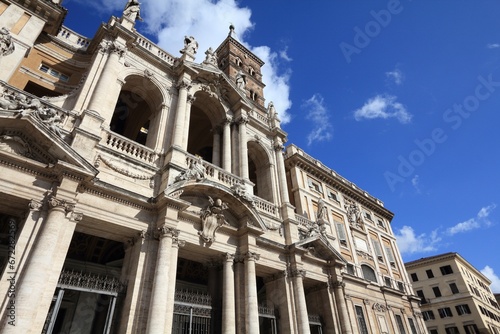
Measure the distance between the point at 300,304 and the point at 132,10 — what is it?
53.4 feet

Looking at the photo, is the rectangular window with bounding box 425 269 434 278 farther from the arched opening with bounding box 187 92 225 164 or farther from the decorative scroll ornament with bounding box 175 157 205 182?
the decorative scroll ornament with bounding box 175 157 205 182

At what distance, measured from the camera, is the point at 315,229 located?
705 inches

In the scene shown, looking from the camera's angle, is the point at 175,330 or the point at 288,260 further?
the point at 288,260

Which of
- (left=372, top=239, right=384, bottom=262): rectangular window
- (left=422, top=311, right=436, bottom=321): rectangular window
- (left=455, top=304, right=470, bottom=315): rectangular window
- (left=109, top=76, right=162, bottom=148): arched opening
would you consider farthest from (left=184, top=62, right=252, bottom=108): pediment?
(left=455, top=304, right=470, bottom=315): rectangular window

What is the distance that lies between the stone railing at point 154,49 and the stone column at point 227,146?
430 centimetres

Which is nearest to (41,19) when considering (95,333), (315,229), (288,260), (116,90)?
(116,90)

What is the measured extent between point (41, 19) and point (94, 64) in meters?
2.95

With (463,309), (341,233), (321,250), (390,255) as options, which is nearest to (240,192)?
(321,250)

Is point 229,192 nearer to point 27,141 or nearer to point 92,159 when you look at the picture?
point 92,159

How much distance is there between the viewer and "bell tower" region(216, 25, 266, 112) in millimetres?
33938

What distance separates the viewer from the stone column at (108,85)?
39.3 feet

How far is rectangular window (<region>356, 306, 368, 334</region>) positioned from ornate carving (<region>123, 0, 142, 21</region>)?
20.4 metres

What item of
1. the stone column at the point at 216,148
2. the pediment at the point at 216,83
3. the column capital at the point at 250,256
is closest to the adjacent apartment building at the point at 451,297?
the column capital at the point at 250,256

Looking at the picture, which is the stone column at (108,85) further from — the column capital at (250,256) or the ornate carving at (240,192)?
the column capital at (250,256)
